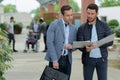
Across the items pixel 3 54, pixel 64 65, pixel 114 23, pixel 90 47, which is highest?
pixel 114 23

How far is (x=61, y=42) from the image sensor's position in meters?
7.66

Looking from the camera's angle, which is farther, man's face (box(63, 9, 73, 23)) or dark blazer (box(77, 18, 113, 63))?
dark blazer (box(77, 18, 113, 63))

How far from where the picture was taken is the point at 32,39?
23719mm

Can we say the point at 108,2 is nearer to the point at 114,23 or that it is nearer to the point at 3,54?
the point at 114,23

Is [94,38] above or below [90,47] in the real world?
above

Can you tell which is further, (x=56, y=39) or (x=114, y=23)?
(x=114, y=23)

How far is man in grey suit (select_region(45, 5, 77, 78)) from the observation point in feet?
25.0

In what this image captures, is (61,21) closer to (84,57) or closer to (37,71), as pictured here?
(84,57)

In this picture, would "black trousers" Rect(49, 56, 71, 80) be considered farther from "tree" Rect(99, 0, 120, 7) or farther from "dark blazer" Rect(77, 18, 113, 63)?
"tree" Rect(99, 0, 120, 7)

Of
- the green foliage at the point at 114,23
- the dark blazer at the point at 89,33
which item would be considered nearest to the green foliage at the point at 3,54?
the dark blazer at the point at 89,33

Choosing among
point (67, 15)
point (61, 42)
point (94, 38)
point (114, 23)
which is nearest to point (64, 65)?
point (61, 42)

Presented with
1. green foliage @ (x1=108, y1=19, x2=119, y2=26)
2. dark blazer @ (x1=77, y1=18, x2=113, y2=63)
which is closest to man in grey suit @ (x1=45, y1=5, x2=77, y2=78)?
dark blazer @ (x1=77, y1=18, x2=113, y2=63)

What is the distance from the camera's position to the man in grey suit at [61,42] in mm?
7613

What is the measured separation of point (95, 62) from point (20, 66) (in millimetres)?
9271
